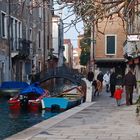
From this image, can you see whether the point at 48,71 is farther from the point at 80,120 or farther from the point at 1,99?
the point at 80,120

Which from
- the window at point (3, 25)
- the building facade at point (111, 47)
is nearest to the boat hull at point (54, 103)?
the window at point (3, 25)

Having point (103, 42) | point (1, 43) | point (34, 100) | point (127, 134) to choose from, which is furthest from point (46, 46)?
point (127, 134)

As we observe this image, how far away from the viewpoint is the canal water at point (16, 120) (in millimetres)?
15837

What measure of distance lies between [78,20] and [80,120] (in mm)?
6658

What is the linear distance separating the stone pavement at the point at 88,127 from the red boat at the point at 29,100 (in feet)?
15.4

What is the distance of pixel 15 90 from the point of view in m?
31.9

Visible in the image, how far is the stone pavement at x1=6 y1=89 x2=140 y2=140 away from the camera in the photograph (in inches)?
492

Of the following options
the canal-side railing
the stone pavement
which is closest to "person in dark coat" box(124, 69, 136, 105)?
the stone pavement

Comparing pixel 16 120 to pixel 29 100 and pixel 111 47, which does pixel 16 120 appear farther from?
pixel 111 47

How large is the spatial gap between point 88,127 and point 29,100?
1043 centimetres

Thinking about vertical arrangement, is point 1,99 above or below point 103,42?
below

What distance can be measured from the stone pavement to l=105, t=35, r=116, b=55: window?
1372 inches

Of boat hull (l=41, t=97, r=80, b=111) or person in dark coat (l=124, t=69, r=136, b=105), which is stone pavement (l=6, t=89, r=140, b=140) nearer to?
person in dark coat (l=124, t=69, r=136, b=105)

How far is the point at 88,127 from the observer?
1437 centimetres
